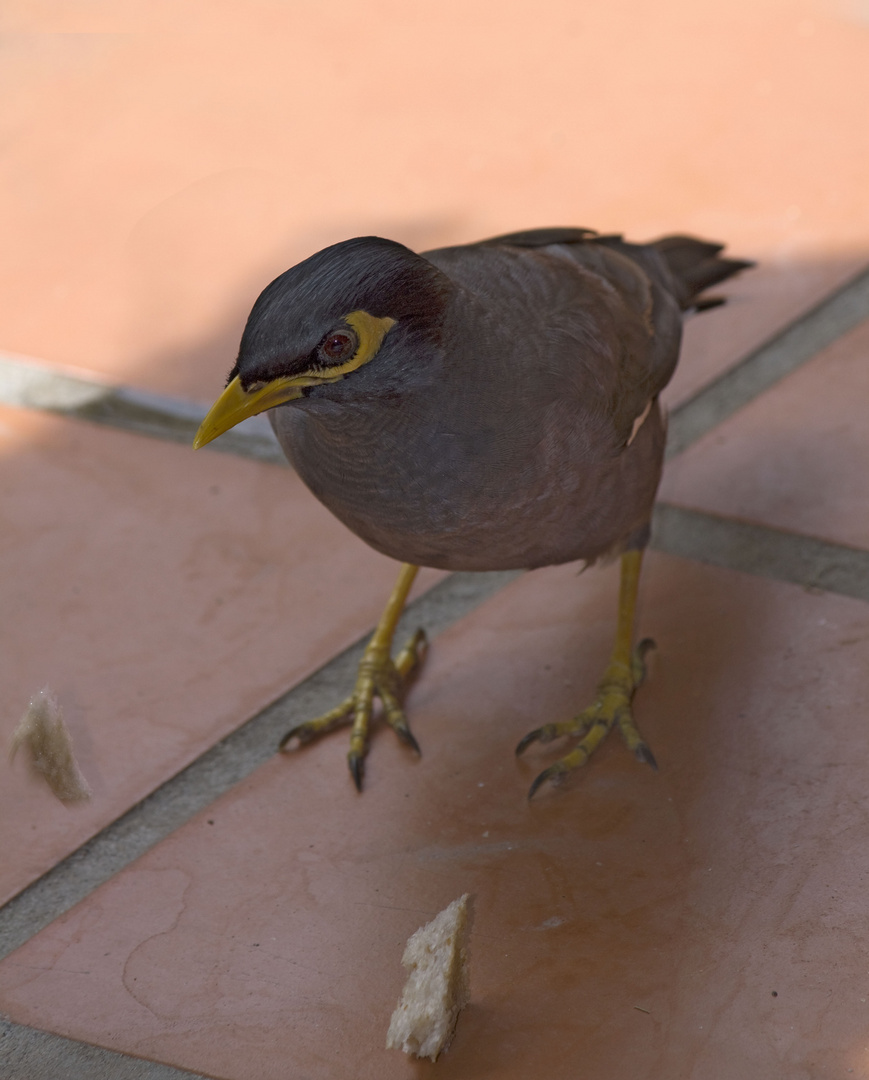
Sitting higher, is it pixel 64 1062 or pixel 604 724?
pixel 64 1062

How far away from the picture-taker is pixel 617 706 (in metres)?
2.25

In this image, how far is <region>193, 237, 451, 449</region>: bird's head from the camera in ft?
5.96

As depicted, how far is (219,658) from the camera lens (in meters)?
2.41

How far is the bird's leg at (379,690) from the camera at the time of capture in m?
2.26

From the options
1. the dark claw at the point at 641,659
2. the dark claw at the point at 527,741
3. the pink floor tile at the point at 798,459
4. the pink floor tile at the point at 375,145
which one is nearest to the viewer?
the dark claw at the point at 527,741

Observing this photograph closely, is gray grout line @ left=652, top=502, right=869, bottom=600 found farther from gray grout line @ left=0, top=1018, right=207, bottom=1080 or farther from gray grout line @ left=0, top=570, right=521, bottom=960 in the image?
gray grout line @ left=0, top=1018, right=207, bottom=1080

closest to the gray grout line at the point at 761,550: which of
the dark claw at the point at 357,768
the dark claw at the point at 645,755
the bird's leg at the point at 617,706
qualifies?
the bird's leg at the point at 617,706

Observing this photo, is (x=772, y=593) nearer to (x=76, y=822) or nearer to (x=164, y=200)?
(x=76, y=822)

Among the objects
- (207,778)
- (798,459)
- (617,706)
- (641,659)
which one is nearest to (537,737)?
(617,706)

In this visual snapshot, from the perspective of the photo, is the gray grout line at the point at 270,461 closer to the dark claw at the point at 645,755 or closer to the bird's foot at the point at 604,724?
the bird's foot at the point at 604,724

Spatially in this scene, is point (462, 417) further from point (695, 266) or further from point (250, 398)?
point (695, 266)

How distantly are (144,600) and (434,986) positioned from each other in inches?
44.3

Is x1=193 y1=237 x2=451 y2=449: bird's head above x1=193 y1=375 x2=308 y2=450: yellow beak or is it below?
above

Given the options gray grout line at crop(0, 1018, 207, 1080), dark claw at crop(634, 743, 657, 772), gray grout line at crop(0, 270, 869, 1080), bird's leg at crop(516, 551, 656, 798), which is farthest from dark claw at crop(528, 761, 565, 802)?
gray grout line at crop(0, 1018, 207, 1080)
